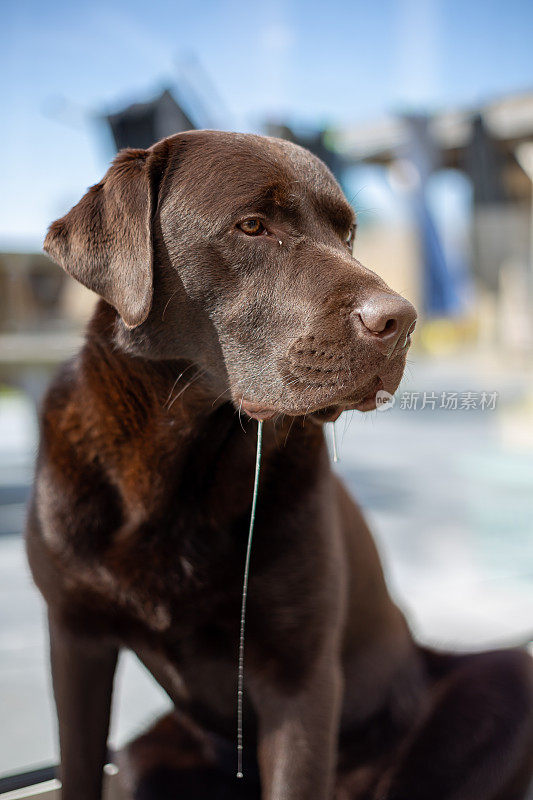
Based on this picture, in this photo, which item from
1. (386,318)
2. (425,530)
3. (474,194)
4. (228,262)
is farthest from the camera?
(425,530)

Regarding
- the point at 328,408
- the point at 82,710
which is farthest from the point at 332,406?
the point at 82,710

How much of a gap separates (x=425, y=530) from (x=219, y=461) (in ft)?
6.53

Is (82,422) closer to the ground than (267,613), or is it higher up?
higher up

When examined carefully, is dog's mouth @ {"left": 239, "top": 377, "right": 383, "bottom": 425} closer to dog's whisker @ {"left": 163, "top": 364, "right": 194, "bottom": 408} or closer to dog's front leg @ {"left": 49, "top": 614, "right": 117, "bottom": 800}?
dog's whisker @ {"left": 163, "top": 364, "right": 194, "bottom": 408}

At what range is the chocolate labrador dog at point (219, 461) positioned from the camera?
0.65m

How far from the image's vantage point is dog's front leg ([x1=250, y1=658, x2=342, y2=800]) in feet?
2.34

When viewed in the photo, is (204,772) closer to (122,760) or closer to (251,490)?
(122,760)

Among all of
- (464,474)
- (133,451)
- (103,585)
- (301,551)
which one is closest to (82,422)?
(133,451)

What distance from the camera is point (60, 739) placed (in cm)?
81

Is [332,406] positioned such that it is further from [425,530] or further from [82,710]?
[425,530]

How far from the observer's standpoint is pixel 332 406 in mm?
655

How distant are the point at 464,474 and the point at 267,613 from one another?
113 inches

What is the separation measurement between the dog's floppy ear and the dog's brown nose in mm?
209

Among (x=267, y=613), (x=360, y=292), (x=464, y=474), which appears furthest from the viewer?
(x=464, y=474)
